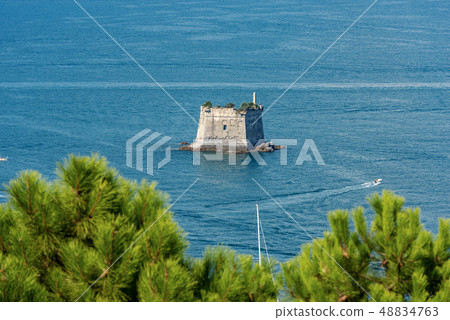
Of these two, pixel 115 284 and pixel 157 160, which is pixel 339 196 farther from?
pixel 115 284

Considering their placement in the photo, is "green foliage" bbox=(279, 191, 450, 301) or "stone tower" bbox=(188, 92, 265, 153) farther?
"stone tower" bbox=(188, 92, 265, 153)

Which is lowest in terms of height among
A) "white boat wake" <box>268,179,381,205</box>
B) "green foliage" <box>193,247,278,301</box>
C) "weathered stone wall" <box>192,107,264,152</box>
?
"green foliage" <box>193,247,278,301</box>

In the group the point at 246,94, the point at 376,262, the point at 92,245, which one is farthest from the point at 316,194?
the point at 92,245

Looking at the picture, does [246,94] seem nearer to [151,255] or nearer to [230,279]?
[151,255]

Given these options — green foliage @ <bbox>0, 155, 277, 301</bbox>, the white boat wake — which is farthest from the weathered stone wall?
green foliage @ <bbox>0, 155, 277, 301</bbox>

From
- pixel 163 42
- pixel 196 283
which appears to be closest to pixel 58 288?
pixel 196 283

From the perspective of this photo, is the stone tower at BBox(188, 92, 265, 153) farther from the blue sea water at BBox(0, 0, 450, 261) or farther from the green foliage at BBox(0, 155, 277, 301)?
the green foliage at BBox(0, 155, 277, 301)

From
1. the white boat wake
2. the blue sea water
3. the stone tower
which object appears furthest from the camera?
the stone tower
